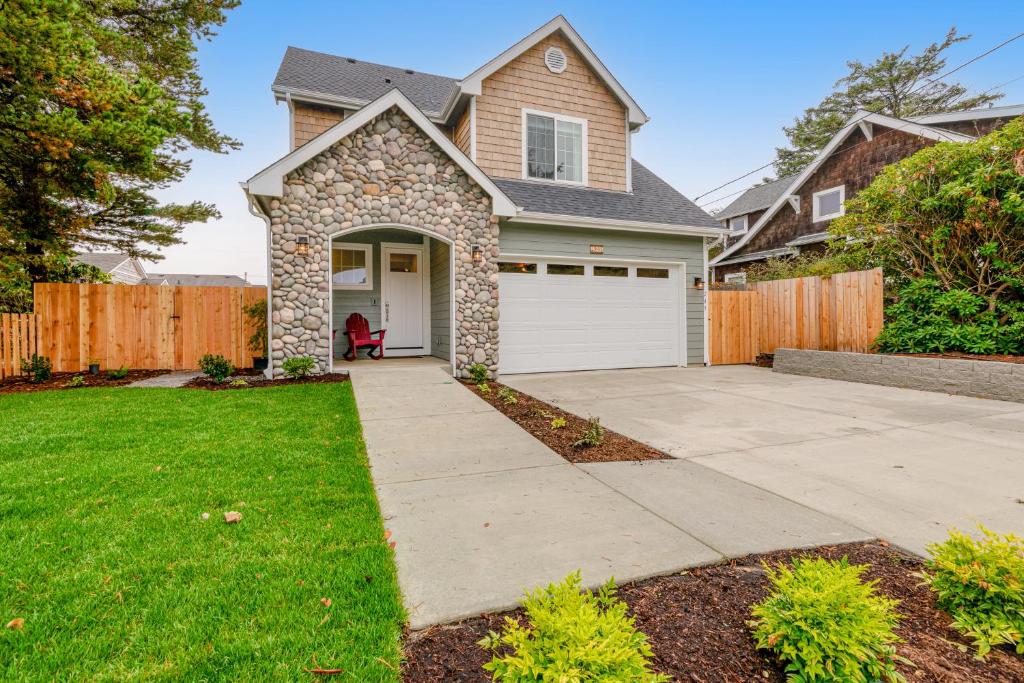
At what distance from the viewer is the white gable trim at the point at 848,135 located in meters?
12.9

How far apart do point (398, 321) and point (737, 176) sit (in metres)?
21.0

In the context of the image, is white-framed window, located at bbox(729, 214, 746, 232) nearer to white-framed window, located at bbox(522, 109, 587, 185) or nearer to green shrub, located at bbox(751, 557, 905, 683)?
white-framed window, located at bbox(522, 109, 587, 185)

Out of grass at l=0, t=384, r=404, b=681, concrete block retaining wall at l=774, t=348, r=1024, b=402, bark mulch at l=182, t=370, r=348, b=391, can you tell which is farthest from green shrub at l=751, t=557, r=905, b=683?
concrete block retaining wall at l=774, t=348, r=1024, b=402

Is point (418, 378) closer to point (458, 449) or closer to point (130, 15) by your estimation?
point (458, 449)

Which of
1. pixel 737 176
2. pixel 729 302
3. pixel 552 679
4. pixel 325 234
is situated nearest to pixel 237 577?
pixel 552 679

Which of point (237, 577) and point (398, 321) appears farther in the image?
point (398, 321)

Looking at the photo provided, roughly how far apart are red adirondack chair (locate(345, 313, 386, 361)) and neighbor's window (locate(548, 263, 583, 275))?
11.8 ft

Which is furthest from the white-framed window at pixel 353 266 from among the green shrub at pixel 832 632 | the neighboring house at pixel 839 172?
the neighboring house at pixel 839 172

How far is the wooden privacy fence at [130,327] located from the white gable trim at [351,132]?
3253 mm

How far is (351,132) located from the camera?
7355 mm

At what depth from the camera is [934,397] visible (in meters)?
6.64

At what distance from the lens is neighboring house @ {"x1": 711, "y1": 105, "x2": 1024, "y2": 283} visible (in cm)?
1361

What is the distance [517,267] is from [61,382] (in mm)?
7750

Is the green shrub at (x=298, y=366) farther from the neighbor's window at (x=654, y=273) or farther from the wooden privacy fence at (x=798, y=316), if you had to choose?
the wooden privacy fence at (x=798, y=316)
